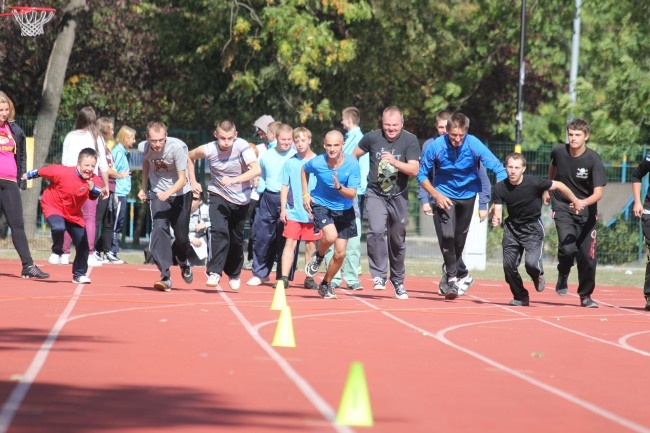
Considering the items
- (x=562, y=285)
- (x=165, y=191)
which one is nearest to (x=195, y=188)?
(x=165, y=191)

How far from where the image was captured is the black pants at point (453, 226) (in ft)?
50.0

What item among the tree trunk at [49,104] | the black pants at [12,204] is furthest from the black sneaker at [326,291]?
the tree trunk at [49,104]

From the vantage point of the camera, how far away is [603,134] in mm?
28281

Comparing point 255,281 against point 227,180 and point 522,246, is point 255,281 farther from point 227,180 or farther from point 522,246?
point 522,246

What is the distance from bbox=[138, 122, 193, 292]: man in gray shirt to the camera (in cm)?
1439

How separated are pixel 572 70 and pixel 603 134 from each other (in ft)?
38.9

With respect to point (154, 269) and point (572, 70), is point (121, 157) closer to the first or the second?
point (154, 269)

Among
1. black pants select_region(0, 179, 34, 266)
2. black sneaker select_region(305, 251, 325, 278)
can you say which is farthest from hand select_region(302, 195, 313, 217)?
black pants select_region(0, 179, 34, 266)

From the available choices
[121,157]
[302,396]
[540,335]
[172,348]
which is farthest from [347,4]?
[302,396]

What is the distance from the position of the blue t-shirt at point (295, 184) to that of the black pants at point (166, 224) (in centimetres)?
146

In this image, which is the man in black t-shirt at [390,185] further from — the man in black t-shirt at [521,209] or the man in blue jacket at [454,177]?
the man in black t-shirt at [521,209]

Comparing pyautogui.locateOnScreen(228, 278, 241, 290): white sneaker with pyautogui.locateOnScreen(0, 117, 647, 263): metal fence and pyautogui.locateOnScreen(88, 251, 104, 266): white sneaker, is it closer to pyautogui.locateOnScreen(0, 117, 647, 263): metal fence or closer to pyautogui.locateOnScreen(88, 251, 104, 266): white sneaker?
pyautogui.locateOnScreen(88, 251, 104, 266): white sneaker

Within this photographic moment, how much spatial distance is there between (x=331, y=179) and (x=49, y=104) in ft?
38.9

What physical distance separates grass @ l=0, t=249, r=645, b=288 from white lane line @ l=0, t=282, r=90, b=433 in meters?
10.6
